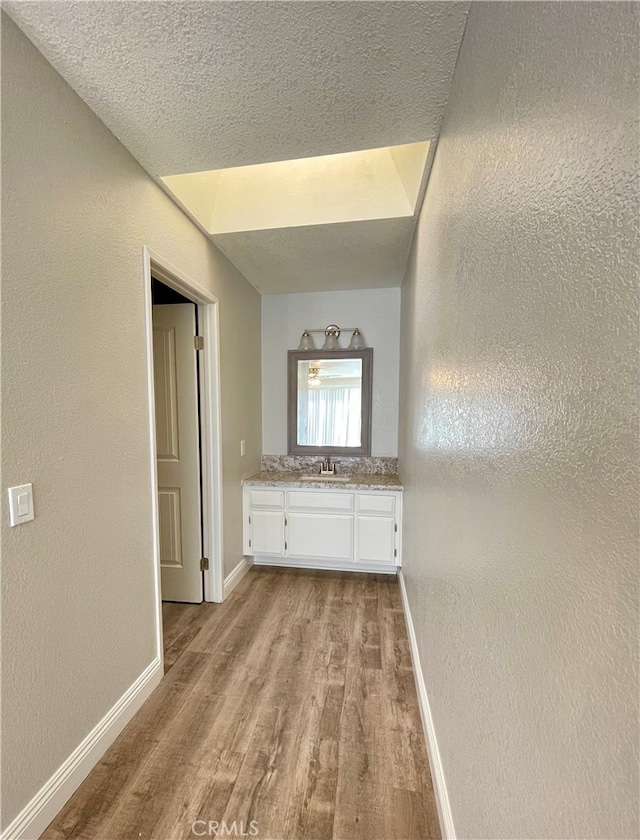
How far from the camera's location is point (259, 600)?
2484 mm

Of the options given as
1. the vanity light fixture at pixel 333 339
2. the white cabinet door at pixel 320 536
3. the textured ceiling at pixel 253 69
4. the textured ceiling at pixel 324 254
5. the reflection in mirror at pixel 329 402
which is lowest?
the white cabinet door at pixel 320 536

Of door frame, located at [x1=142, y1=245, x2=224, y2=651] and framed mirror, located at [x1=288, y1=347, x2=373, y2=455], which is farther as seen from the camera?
framed mirror, located at [x1=288, y1=347, x2=373, y2=455]

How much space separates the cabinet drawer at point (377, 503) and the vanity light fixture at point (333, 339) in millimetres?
1299

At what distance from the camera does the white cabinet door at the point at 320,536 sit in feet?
9.13

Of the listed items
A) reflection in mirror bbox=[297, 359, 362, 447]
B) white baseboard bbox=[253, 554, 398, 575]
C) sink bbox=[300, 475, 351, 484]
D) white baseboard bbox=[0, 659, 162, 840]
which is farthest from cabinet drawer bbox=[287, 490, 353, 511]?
white baseboard bbox=[0, 659, 162, 840]

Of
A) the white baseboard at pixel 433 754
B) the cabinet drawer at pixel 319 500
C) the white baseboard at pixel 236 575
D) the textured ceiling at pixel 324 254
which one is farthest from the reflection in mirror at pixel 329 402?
the white baseboard at pixel 433 754

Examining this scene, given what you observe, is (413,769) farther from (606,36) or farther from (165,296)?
(165,296)

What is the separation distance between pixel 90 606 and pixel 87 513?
1.16ft

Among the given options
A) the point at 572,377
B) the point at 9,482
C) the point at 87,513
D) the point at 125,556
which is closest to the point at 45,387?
the point at 9,482

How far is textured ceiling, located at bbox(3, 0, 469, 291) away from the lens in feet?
3.26

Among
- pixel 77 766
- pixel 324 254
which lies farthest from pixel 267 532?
pixel 324 254

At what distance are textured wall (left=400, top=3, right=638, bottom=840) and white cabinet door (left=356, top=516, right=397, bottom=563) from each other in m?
1.67

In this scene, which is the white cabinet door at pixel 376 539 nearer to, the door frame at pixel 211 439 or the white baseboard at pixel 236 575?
the white baseboard at pixel 236 575

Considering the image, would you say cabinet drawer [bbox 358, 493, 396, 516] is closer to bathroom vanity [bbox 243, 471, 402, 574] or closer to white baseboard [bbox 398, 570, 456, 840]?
bathroom vanity [bbox 243, 471, 402, 574]
